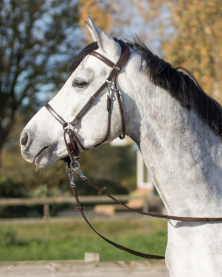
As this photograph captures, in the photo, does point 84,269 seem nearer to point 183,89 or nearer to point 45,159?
point 45,159

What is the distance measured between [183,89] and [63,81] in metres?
14.6

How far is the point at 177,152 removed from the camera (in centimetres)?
211

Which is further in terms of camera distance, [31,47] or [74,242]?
[31,47]

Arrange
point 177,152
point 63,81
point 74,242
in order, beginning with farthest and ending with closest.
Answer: point 63,81, point 74,242, point 177,152

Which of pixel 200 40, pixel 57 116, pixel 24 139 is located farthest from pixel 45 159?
pixel 200 40

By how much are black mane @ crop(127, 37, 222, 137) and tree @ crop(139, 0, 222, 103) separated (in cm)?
612

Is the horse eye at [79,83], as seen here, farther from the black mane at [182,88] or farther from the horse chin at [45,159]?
the horse chin at [45,159]

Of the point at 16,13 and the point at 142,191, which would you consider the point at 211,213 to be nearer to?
the point at 16,13

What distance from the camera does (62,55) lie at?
54.3 ft

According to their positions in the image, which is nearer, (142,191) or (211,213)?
(211,213)

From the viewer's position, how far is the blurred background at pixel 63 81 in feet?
26.7

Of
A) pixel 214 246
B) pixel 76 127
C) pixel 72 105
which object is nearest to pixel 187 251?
pixel 214 246

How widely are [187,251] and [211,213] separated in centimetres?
31

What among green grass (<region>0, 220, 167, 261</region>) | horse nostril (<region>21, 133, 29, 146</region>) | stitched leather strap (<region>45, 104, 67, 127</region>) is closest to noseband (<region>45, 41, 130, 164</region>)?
stitched leather strap (<region>45, 104, 67, 127</region>)
